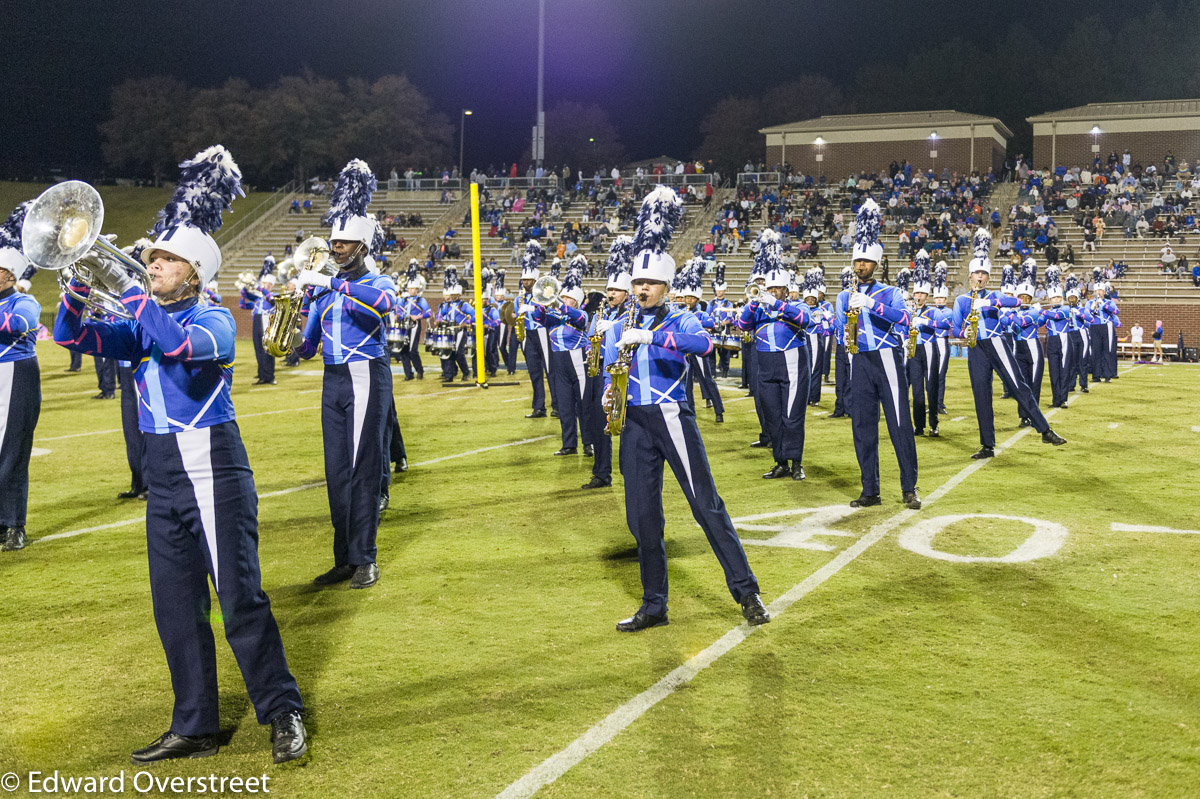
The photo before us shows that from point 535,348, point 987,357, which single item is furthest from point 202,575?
point 535,348

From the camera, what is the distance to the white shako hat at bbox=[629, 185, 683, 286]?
5168mm

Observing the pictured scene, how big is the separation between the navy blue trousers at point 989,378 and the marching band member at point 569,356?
13.3 ft

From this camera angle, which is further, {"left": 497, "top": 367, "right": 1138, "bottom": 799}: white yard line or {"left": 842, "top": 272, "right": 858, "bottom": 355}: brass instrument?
{"left": 842, "top": 272, "right": 858, "bottom": 355}: brass instrument

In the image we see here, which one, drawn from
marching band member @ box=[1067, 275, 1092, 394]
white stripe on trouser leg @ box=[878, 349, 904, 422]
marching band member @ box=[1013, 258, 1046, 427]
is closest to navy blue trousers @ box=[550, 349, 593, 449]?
white stripe on trouser leg @ box=[878, 349, 904, 422]

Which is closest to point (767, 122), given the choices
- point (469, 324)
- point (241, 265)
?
point (241, 265)

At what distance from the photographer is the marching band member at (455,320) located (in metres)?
17.9

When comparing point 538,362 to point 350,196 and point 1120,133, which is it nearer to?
point 350,196

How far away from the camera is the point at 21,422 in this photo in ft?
22.6

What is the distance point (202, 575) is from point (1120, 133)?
4320cm

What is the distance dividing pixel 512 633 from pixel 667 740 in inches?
56.4

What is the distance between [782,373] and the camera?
9453 mm

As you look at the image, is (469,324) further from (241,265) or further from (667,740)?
(241,265)

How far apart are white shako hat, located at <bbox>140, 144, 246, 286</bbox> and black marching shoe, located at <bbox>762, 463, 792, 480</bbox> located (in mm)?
6112

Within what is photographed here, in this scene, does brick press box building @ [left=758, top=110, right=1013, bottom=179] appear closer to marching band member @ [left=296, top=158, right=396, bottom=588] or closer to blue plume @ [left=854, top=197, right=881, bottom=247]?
blue plume @ [left=854, top=197, right=881, bottom=247]
